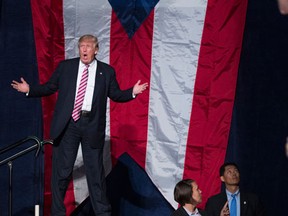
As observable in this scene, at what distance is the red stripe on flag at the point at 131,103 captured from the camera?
5980 mm

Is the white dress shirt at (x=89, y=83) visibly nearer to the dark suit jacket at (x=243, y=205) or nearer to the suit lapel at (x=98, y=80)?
the suit lapel at (x=98, y=80)

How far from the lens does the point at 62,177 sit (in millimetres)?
5227

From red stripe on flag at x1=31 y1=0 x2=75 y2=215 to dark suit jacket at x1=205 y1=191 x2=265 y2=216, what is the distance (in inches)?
46.2

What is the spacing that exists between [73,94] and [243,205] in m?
1.48

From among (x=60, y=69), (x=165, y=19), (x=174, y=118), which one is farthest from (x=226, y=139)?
(x=60, y=69)

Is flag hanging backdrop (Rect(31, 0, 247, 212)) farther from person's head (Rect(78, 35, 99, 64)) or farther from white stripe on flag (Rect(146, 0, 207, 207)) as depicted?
person's head (Rect(78, 35, 99, 64))

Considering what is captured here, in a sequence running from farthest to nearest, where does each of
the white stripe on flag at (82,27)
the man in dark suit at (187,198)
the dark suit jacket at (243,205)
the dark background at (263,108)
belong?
the white stripe on flag at (82,27)
the dark background at (263,108)
the dark suit jacket at (243,205)
the man in dark suit at (187,198)

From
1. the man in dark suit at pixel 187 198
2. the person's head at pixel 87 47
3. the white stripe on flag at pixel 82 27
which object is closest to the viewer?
the man in dark suit at pixel 187 198

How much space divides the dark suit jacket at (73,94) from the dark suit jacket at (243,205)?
0.93 metres

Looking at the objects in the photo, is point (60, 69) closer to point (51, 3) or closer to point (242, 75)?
point (51, 3)

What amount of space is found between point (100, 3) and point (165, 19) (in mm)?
534

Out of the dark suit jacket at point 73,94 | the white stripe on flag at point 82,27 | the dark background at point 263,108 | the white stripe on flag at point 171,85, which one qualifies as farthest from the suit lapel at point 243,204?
the white stripe on flag at point 82,27

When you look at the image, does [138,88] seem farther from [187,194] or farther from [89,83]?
[187,194]

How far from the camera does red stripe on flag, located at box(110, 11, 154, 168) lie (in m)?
5.98
